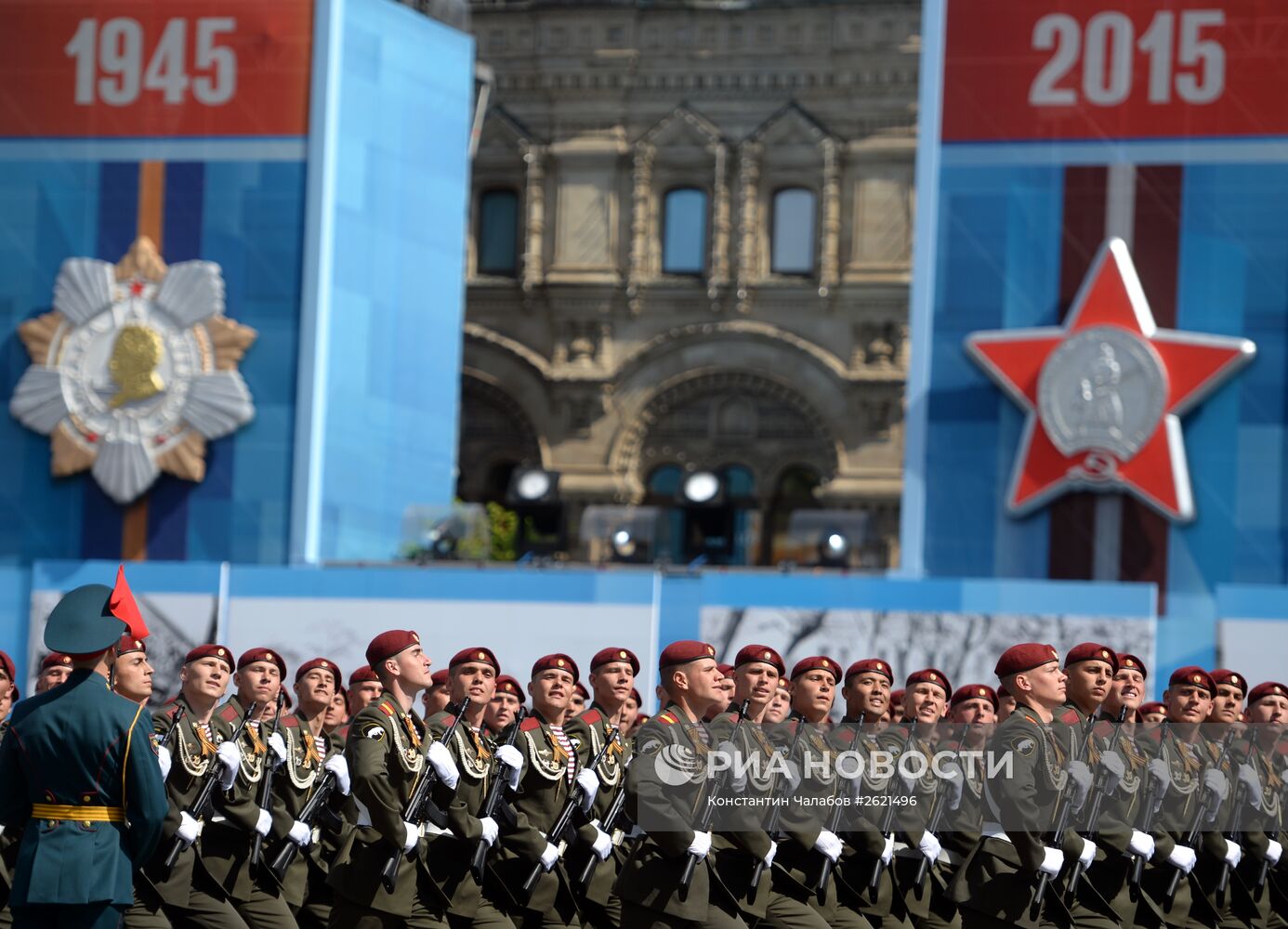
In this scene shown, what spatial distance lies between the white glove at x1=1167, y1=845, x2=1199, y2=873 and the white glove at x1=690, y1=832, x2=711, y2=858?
2565mm

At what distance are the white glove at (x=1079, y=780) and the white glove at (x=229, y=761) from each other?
4153 millimetres

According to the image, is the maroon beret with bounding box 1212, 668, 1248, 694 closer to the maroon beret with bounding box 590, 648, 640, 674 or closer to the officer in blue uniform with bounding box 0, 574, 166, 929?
the maroon beret with bounding box 590, 648, 640, 674

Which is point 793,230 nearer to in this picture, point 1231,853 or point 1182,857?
point 1231,853

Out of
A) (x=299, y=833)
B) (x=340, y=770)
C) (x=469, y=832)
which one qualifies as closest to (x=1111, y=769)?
(x=469, y=832)

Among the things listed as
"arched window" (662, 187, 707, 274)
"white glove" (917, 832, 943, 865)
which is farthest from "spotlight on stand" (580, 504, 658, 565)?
"white glove" (917, 832, 943, 865)

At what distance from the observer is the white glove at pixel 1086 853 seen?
993 cm

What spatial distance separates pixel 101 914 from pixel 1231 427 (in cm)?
1772

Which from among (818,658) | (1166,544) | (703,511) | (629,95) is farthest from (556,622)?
(629,95)

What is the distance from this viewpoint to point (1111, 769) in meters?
10.2

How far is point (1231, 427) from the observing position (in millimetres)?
23641

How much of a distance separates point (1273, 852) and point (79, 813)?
6223 mm

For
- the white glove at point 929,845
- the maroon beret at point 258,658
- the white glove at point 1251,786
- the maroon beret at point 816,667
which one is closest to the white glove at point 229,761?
the maroon beret at point 258,658

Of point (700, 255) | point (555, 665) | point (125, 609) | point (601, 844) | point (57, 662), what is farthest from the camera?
point (700, 255)

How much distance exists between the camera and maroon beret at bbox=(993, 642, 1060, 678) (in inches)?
391
